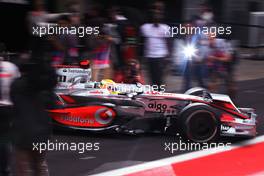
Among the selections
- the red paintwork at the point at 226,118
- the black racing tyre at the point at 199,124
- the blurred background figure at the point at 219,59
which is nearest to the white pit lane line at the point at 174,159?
the black racing tyre at the point at 199,124

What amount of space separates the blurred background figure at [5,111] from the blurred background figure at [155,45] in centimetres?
456

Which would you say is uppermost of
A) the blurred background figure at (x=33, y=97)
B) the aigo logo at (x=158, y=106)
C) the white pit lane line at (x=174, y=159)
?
the blurred background figure at (x=33, y=97)

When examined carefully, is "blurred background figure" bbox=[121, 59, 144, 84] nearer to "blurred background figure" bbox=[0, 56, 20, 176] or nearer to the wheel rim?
the wheel rim

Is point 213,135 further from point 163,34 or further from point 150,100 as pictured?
point 163,34

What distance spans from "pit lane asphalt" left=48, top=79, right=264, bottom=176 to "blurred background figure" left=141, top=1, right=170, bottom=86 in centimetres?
209

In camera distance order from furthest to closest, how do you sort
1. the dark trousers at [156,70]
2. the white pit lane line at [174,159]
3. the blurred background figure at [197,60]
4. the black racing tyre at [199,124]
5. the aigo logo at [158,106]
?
the blurred background figure at [197,60] < the dark trousers at [156,70] < the aigo logo at [158,106] < the black racing tyre at [199,124] < the white pit lane line at [174,159]

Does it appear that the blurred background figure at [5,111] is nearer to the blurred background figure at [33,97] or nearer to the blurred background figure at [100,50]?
the blurred background figure at [33,97]

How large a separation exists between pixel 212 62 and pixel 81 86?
328cm

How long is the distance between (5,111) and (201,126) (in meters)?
3.24

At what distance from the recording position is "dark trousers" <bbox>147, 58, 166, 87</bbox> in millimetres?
10137

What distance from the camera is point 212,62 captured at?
35.0 ft

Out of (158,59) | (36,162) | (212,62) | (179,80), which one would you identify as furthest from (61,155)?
(179,80)

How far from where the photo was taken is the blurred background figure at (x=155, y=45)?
10.0m

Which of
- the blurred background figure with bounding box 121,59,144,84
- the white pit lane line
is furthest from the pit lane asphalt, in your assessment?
the blurred background figure with bounding box 121,59,144,84
